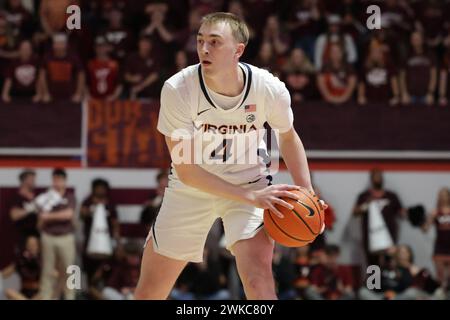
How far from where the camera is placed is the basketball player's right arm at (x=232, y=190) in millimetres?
6426

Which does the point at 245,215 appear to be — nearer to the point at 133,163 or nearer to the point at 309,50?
the point at 133,163

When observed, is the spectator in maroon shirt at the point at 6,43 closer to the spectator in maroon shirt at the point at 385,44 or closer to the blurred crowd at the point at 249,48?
the blurred crowd at the point at 249,48

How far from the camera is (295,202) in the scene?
21.3 ft

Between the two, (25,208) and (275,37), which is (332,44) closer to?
(275,37)

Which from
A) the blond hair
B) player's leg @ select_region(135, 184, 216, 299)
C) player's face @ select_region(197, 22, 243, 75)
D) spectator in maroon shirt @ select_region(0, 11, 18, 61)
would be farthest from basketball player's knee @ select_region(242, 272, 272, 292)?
spectator in maroon shirt @ select_region(0, 11, 18, 61)

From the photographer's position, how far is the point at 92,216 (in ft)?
44.8

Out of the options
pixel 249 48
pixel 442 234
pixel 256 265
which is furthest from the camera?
pixel 249 48

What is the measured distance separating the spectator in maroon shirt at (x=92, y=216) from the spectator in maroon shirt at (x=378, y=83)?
13.4 ft

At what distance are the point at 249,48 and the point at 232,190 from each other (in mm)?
8407

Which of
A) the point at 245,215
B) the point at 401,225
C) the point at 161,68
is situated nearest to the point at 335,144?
the point at 401,225

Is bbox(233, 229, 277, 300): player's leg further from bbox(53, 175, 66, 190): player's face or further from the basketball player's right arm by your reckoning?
bbox(53, 175, 66, 190): player's face

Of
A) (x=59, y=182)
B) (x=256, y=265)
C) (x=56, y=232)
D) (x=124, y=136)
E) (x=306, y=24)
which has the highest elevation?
(x=306, y=24)

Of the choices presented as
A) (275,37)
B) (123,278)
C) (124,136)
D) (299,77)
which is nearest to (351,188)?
(299,77)

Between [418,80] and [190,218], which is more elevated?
[418,80]
